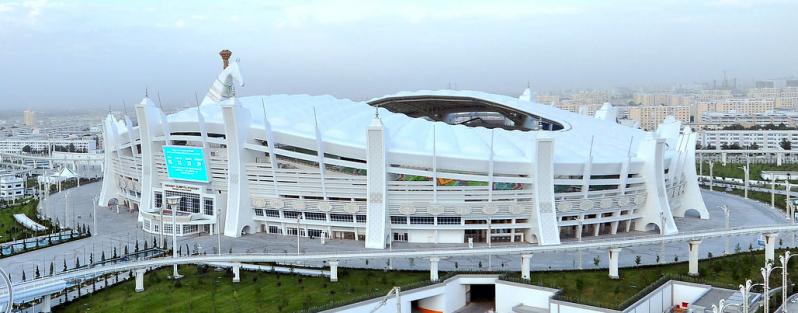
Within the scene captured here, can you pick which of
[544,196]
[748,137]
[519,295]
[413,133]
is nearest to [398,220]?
[413,133]

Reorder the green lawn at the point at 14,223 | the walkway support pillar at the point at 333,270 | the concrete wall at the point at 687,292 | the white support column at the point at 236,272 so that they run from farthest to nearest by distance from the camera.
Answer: the green lawn at the point at 14,223 → the white support column at the point at 236,272 → the walkway support pillar at the point at 333,270 → the concrete wall at the point at 687,292

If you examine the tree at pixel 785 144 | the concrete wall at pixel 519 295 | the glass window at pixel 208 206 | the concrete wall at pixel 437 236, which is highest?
the tree at pixel 785 144

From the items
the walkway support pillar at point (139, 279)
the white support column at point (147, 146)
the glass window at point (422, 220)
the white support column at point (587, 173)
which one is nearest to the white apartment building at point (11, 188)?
the white support column at point (147, 146)

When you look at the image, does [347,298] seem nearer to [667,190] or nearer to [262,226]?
[262,226]

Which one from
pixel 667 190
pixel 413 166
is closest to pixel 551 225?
pixel 413 166

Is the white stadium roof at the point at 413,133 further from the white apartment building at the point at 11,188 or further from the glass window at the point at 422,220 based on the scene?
the white apartment building at the point at 11,188
